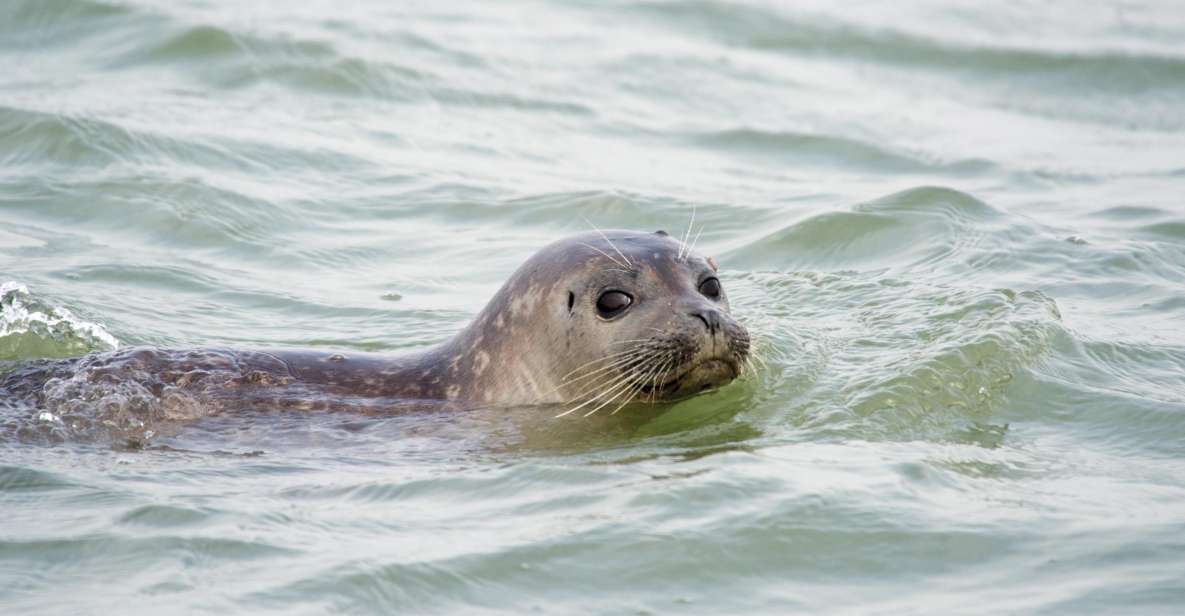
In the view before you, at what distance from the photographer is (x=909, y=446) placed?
6.80m

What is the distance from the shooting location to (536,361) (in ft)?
23.6

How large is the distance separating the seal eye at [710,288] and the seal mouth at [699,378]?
0.41 m

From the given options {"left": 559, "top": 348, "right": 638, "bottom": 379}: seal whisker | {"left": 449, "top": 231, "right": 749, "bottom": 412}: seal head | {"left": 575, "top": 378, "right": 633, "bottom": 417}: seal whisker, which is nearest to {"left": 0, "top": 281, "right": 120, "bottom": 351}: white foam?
{"left": 449, "top": 231, "right": 749, "bottom": 412}: seal head

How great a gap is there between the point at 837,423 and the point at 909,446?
0.44 m

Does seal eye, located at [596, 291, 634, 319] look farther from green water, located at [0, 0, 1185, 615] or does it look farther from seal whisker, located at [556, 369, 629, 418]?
green water, located at [0, 0, 1185, 615]

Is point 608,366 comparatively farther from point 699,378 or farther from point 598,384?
point 699,378

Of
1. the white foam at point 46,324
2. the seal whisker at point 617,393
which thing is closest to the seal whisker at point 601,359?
the seal whisker at point 617,393

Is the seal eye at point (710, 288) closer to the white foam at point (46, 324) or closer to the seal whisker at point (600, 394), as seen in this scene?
the seal whisker at point (600, 394)

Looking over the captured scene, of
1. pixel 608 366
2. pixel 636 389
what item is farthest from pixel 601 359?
pixel 636 389

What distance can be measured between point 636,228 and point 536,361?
4240 millimetres

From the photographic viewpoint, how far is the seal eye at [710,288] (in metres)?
7.15

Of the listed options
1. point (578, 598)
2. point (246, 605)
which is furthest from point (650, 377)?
point (246, 605)

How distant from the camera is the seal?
6.86 m

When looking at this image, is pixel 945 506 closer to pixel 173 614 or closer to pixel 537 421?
pixel 537 421
